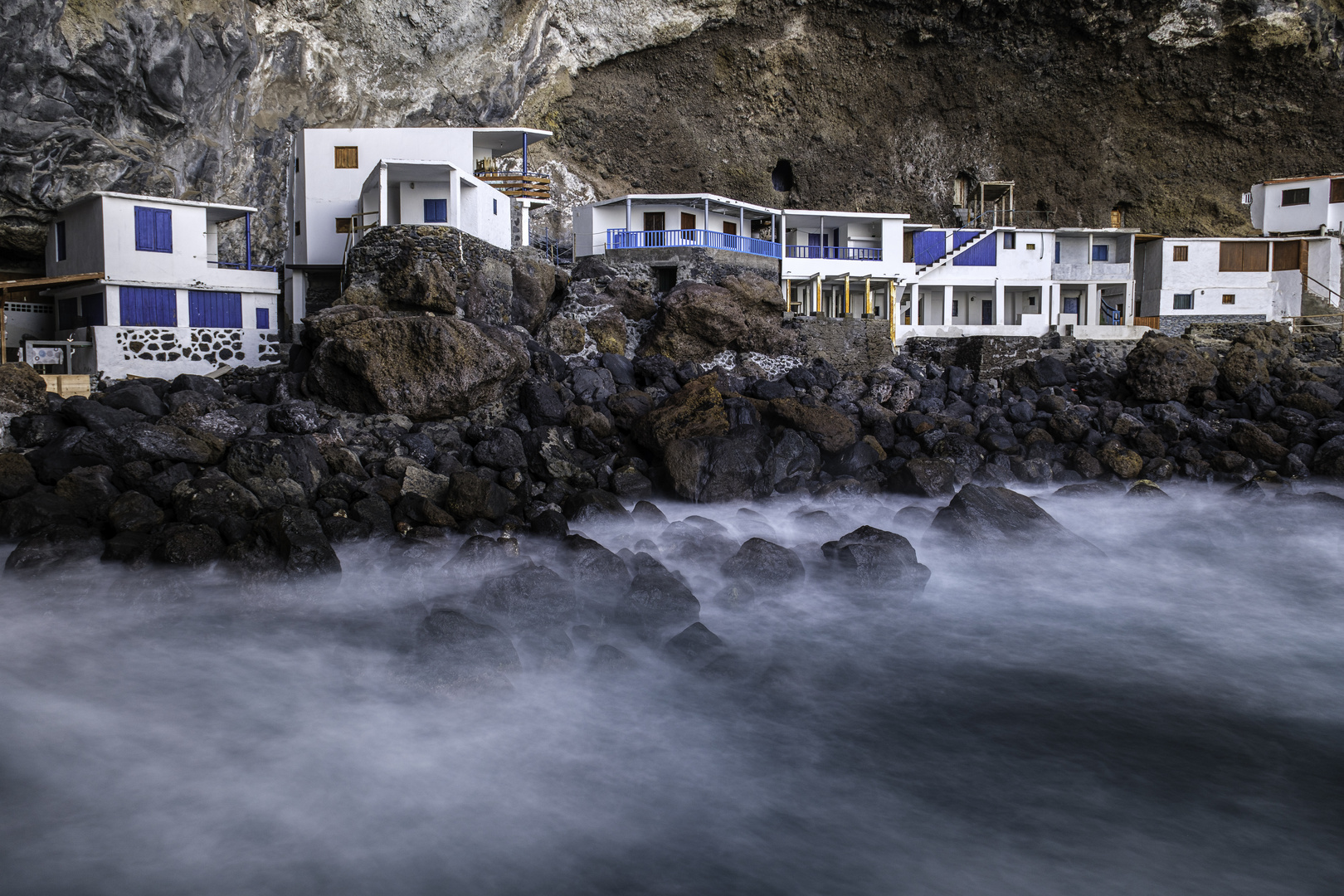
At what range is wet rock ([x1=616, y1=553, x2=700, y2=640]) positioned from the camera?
924cm

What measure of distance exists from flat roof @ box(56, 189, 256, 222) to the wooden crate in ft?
15.7

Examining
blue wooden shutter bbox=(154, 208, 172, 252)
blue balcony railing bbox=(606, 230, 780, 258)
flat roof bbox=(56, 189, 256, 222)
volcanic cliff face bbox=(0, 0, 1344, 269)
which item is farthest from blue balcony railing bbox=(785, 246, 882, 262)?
blue wooden shutter bbox=(154, 208, 172, 252)

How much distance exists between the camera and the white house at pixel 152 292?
18.4 m

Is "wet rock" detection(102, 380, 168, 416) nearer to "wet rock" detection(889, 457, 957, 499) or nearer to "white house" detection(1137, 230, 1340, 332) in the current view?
"wet rock" detection(889, 457, 957, 499)

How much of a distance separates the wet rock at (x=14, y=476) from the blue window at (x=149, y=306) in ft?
25.5

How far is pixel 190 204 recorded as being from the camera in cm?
1959

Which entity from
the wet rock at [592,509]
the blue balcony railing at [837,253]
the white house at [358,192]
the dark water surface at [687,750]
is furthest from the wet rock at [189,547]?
the blue balcony railing at [837,253]

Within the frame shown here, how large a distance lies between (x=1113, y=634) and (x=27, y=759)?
10.5 metres

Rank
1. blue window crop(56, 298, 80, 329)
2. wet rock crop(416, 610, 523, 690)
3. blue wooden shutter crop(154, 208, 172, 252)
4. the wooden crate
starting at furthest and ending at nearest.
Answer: blue window crop(56, 298, 80, 329) → blue wooden shutter crop(154, 208, 172, 252) → the wooden crate → wet rock crop(416, 610, 523, 690)

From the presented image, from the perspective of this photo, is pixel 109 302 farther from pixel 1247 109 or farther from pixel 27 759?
pixel 1247 109

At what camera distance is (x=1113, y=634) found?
9.81m

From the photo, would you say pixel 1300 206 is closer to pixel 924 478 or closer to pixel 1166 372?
pixel 1166 372

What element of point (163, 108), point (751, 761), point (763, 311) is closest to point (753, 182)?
point (763, 311)

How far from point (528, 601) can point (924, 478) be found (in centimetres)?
820
